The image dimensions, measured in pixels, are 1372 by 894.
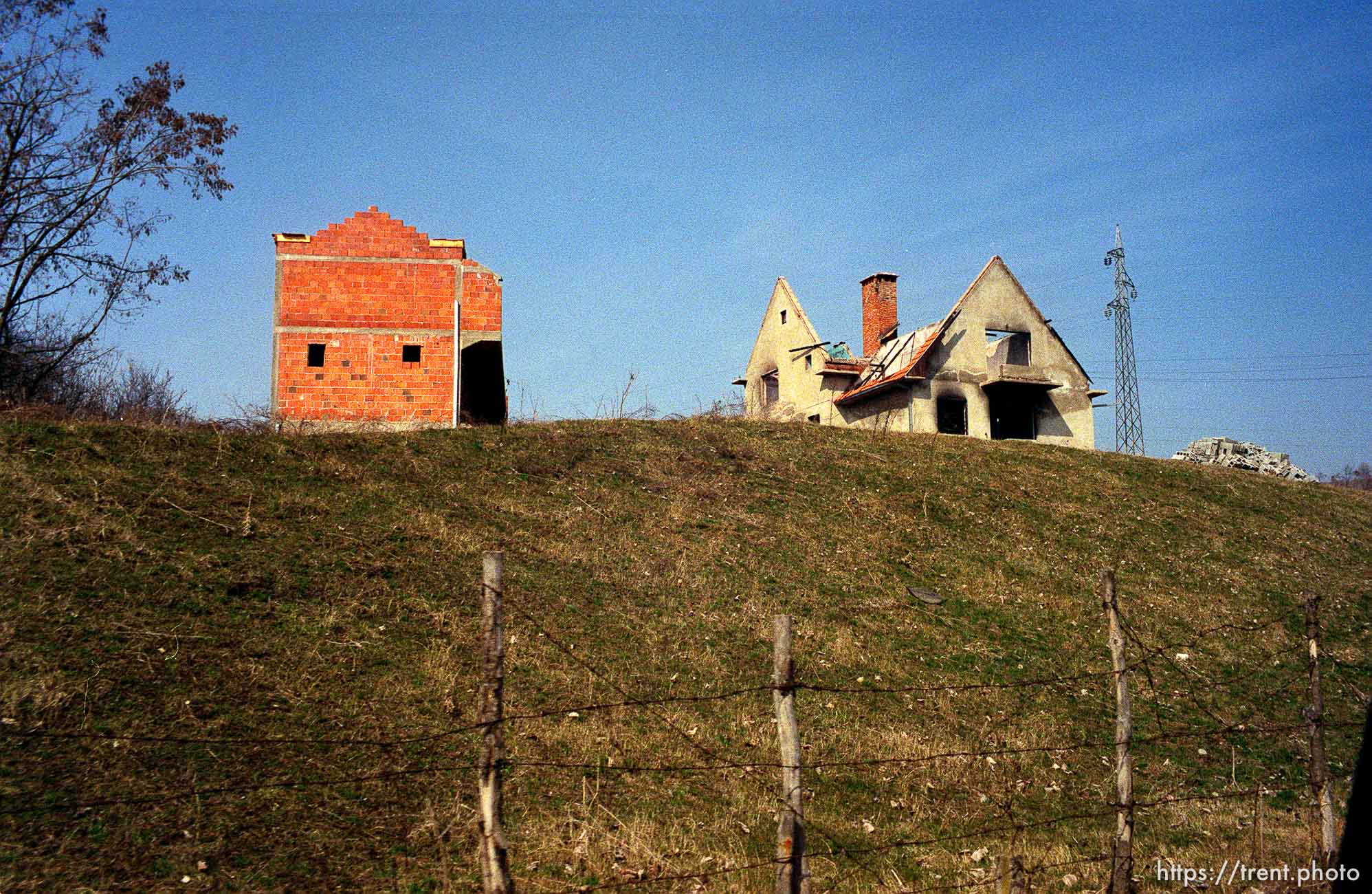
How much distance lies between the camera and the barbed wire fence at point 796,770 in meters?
4.86

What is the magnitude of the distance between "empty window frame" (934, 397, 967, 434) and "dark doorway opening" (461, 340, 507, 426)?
15597 mm

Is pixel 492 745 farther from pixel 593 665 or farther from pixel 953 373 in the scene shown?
pixel 953 373

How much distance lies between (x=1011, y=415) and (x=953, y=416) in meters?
3.34

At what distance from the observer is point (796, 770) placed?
5121 millimetres

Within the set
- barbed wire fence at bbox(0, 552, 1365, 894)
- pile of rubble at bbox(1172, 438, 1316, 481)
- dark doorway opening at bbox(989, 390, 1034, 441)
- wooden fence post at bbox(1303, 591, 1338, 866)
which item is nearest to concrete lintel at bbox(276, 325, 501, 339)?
barbed wire fence at bbox(0, 552, 1365, 894)

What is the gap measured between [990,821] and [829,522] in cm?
1026

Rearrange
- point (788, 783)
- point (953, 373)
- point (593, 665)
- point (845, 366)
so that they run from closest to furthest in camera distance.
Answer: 1. point (788, 783)
2. point (593, 665)
3. point (953, 373)
4. point (845, 366)

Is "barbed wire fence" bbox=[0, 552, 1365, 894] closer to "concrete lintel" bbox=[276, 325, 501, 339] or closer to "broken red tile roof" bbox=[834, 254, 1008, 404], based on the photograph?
"concrete lintel" bbox=[276, 325, 501, 339]

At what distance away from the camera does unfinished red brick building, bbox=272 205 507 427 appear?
22609 millimetres

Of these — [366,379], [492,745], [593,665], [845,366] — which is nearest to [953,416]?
[845,366]

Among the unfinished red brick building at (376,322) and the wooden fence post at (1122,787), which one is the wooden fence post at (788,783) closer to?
the wooden fence post at (1122,787)

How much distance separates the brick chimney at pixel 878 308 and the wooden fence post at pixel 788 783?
31.5 meters

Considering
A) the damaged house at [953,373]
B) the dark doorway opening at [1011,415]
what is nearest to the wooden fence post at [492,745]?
the damaged house at [953,373]

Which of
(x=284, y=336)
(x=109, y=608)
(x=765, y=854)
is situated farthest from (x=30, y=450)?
(x=765, y=854)
